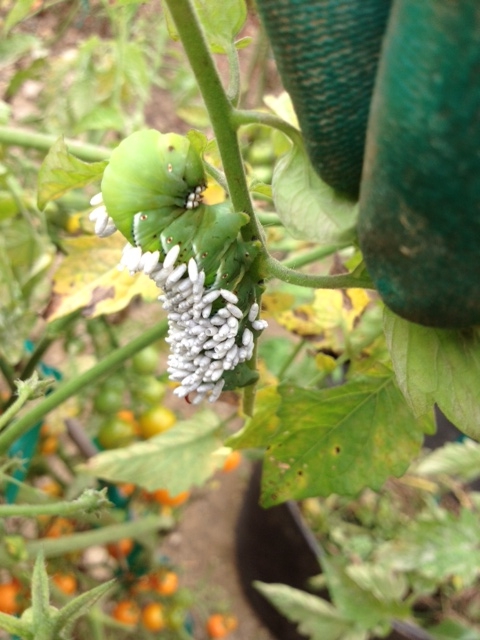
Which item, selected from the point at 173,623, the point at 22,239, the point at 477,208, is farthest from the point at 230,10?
the point at 173,623

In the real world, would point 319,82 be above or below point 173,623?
above

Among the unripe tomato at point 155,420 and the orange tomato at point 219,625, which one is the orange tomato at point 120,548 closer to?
the unripe tomato at point 155,420

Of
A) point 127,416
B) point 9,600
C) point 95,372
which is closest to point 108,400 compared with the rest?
point 127,416

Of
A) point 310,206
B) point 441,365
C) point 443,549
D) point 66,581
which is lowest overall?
point 443,549

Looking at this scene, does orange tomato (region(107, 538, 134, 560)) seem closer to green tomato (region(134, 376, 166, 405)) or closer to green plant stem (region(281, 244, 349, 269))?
green tomato (region(134, 376, 166, 405))

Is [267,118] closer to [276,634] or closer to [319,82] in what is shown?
[319,82]

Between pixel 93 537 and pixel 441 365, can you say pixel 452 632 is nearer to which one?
pixel 93 537

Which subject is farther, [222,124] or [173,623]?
[173,623]
